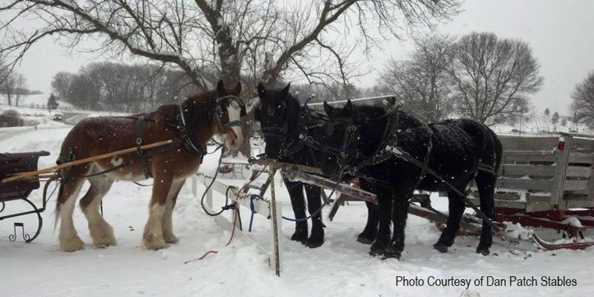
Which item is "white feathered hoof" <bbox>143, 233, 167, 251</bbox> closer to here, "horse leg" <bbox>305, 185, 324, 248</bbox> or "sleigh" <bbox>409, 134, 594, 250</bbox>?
"horse leg" <bbox>305, 185, 324, 248</bbox>

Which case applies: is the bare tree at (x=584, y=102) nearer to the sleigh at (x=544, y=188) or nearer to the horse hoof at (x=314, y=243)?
the sleigh at (x=544, y=188)

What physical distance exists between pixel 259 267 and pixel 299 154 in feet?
5.93

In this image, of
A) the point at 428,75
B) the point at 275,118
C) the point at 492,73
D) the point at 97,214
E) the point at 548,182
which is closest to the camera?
the point at 275,118

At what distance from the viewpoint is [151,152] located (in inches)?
215

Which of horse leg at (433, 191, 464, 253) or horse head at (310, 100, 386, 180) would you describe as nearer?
horse head at (310, 100, 386, 180)

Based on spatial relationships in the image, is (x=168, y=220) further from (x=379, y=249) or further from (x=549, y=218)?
(x=549, y=218)

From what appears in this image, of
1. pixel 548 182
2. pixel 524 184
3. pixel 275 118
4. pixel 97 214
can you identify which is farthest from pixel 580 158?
pixel 97 214

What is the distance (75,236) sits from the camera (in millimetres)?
5602

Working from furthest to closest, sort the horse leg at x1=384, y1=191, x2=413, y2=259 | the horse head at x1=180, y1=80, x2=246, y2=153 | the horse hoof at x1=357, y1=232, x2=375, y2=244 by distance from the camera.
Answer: the horse hoof at x1=357, y1=232, x2=375, y2=244
the horse head at x1=180, y1=80, x2=246, y2=153
the horse leg at x1=384, y1=191, x2=413, y2=259

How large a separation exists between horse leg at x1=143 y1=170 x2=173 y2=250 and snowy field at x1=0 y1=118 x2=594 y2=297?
0.14 metres

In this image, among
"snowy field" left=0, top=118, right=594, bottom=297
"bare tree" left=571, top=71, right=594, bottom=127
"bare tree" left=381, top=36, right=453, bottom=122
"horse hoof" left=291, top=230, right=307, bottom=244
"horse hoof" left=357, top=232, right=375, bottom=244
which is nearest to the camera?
"snowy field" left=0, top=118, right=594, bottom=297

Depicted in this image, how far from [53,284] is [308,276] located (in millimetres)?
2569

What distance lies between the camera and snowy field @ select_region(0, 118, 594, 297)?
3992 millimetres

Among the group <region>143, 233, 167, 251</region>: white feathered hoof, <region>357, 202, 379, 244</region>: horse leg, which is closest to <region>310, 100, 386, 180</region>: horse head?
<region>357, 202, 379, 244</region>: horse leg
